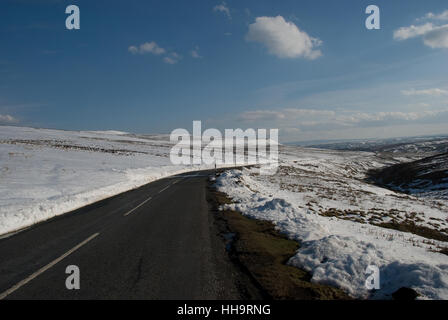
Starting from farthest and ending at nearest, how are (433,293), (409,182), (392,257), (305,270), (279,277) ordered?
(409,182)
(392,257)
(305,270)
(279,277)
(433,293)

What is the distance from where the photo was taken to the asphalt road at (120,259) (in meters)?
4.57

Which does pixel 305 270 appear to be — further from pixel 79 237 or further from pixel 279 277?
pixel 79 237

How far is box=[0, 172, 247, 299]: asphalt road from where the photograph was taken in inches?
180

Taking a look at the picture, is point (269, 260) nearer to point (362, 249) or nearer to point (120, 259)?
point (362, 249)

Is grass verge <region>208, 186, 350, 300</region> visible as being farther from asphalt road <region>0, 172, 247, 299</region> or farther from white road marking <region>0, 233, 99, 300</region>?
white road marking <region>0, 233, 99, 300</region>

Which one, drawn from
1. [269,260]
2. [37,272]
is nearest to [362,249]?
[269,260]

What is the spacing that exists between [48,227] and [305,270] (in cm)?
912

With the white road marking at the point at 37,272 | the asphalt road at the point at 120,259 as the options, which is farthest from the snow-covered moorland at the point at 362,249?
the white road marking at the point at 37,272

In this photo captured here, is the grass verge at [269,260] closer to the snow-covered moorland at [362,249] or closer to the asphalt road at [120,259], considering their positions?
the snow-covered moorland at [362,249]

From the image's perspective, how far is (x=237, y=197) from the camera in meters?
15.6

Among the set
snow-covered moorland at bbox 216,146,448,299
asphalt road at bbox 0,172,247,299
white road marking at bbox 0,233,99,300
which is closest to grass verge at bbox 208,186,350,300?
snow-covered moorland at bbox 216,146,448,299

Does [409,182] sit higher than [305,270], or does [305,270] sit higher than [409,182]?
[305,270]

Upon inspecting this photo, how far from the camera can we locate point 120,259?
6.04 metres
